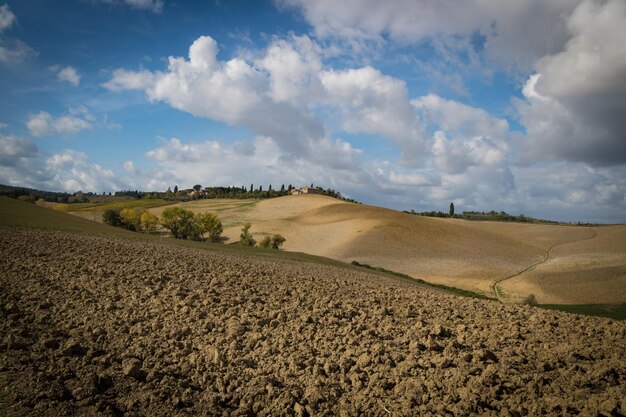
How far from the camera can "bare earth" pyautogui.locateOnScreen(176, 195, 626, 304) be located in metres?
43.1

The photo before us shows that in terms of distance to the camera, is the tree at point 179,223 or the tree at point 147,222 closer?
the tree at point 179,223

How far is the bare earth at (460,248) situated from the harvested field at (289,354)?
33.1m

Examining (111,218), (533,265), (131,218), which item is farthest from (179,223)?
(533,265)

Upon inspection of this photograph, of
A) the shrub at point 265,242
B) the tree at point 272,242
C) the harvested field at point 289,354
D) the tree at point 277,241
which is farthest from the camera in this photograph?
the tree at point 277,241

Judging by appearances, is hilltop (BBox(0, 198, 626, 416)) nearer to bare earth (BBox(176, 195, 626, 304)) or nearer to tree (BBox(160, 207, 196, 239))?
bare earth (BBox(176, 195, 626, 304))

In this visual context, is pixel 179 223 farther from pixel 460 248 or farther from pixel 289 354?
pixel 289 354

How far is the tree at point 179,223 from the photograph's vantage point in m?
73.7

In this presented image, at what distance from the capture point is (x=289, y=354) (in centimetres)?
834

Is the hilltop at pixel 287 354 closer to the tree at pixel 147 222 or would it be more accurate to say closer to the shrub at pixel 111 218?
the tree at pixel 147 222

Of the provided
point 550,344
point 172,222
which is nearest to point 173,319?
point 550,344

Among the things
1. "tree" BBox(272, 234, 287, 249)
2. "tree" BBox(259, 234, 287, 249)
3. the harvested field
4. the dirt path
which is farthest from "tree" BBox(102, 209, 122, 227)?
the harvested field

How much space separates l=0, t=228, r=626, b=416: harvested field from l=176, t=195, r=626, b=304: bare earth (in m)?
33.1

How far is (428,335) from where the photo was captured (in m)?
8.56

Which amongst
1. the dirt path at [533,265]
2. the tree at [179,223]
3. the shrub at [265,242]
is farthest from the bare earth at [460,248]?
the tree at [179,223]
